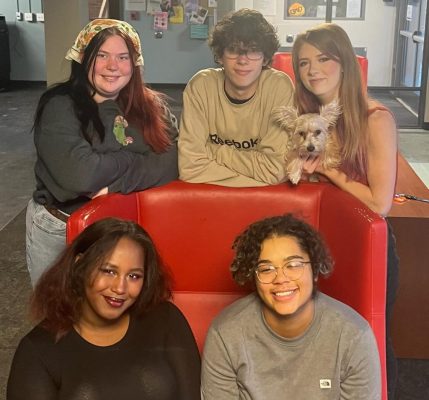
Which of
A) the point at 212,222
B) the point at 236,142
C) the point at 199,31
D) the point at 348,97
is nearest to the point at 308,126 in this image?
the point at 348,97

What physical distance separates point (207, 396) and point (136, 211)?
77 centimetres

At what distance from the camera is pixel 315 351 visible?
5.49ft

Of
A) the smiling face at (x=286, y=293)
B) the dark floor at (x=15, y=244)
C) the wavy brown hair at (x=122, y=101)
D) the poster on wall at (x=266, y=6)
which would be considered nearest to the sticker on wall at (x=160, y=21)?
the dark floor at (x=15, y=244)

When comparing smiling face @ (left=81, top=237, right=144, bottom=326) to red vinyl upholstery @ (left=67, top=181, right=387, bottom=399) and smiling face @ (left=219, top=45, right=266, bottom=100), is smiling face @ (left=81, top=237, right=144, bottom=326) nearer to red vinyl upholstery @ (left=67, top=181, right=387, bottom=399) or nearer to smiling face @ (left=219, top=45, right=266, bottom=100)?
red vinyl upholstery @ (left=67, top=181, right=387, bottom=399)

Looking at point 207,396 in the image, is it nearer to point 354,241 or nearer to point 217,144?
point 354,241

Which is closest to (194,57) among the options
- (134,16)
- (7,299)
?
(134,16)

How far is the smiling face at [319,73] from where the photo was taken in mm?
2086

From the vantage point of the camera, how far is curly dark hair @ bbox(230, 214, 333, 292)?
5.63 feet

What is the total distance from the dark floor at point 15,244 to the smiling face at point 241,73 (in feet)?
4.26

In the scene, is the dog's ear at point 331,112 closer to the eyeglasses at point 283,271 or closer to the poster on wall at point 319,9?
the eyeglasses at point 283,271

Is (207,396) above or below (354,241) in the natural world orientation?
below

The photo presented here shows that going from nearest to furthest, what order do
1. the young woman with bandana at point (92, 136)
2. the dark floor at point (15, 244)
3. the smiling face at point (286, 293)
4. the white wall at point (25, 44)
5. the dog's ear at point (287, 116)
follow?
the smiling face at point (286, 293), the young woman with bandana at point (92, 136), the dog's ear at point (287, 116), the dark floor at point (15, 244), the white wall at point (25, 44)

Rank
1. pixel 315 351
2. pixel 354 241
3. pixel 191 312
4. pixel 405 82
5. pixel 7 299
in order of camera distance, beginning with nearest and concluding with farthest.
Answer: pixel 315 351, pixel 354 241, pixel 191 312, pixel 7 299, pixel 405 82

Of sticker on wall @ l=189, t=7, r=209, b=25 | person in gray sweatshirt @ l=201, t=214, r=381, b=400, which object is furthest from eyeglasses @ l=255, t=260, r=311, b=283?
sticker on wall @ l=189, t=7, r=209, b=25
